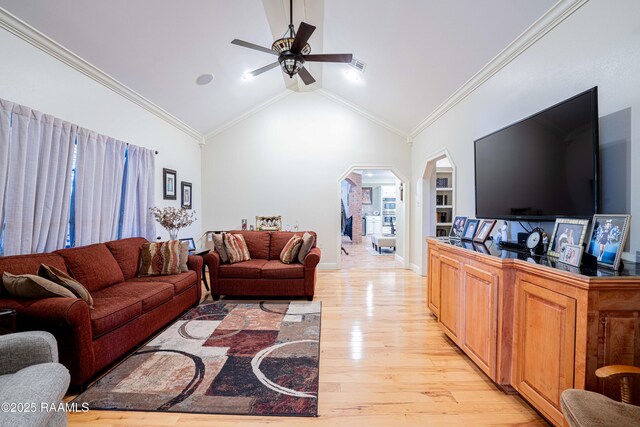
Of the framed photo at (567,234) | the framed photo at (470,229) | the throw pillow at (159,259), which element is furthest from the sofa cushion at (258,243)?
the framed photo at (567,234)

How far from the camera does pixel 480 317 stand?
2076 millimetres

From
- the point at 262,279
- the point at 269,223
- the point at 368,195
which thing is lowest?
the point at 262,279

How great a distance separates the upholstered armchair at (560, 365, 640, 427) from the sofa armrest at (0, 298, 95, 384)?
2.73 meters

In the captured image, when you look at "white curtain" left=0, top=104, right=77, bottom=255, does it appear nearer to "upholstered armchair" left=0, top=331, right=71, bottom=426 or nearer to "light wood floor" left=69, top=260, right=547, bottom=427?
"upholstered armchair" left=0, top=331, right=71, bottom=426

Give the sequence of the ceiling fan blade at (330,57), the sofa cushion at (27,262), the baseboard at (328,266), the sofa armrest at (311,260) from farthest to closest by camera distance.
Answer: the baseboard at (328,266)
the sofa armrest at (311,260)
the ceiling fan blade at (330,57)
the sofa cushion at (27,262)

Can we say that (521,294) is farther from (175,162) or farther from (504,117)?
(175,162)

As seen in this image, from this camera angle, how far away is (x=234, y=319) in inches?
126

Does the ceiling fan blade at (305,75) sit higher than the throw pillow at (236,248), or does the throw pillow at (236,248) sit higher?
the ceiling fan blade at (305,75)

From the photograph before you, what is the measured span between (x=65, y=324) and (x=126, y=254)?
Result: 1481 mm

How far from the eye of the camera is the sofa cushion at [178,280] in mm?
3061

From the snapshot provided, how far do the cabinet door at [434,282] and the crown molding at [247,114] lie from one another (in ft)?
14.3

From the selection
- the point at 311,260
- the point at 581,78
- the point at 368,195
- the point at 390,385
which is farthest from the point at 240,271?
the point at 368,195

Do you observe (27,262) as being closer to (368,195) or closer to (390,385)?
(390,385)

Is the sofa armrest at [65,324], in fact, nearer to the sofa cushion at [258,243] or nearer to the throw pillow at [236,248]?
the throw pillow at [236,248]
